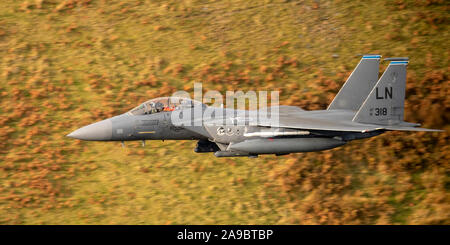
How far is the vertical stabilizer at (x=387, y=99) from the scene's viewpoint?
2197 cm

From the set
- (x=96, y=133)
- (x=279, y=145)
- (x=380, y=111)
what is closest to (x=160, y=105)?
(x=96, y=133)

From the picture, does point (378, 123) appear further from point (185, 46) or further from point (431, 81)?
point (185, 46)

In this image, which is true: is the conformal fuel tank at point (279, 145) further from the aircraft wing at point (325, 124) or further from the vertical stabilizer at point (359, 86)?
the vertical stabilizer at point (359, 86)

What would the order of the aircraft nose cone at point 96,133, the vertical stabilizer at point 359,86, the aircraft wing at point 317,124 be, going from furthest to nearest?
the vertical stabilizer at point 359,86 < the aircraft nose cone at point 96,133 < the aircraft wing at point 317,124

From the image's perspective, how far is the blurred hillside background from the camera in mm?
23688

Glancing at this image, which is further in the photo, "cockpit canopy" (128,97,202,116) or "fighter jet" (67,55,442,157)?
"cockpit canopy" (128,97,202,116)

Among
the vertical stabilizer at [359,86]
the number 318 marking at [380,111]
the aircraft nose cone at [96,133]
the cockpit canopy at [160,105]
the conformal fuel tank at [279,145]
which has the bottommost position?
the conformal fuel tank at [279,145]

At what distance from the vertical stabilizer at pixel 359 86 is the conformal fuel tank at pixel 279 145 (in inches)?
125

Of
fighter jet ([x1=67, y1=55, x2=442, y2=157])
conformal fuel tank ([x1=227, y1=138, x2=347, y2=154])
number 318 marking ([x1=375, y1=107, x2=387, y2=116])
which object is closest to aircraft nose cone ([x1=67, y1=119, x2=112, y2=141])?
fighter jet ([x1=67, y1=55, x2=442, y2=157])

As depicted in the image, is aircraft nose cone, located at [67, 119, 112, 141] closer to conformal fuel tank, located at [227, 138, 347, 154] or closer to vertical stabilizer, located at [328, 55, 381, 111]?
conformal fuel tank, located at [227, 138, 347, 154]

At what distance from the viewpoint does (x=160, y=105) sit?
71.1 feet

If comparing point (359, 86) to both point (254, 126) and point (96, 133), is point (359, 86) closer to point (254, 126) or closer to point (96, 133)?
point (254, 126)

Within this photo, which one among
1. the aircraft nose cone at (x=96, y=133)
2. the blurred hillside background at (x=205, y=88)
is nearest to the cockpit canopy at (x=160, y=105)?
the aircraft nose cone at (x=96, y=133)

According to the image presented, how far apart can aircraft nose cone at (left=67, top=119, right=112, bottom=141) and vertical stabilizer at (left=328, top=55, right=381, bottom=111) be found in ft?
30.5
